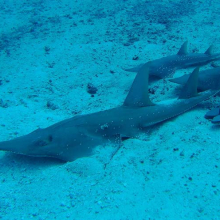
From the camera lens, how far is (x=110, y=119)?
150 inches

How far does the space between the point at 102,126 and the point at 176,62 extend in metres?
3.09

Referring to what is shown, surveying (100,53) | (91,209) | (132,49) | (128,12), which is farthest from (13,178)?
(128,12)

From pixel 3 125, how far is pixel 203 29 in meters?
6.71

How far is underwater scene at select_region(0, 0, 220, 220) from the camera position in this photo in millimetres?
2611

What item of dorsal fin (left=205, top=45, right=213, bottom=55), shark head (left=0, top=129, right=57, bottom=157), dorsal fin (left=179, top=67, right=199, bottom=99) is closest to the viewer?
shark head (left=0, top=129, right=57, bottom=157)

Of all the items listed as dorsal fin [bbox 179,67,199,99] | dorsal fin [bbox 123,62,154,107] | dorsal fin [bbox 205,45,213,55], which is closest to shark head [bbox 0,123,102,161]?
dorsal fin [bbox 123,62,154,107]

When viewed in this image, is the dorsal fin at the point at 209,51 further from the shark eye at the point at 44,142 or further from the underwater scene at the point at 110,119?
the shark eye at the point at 44,142

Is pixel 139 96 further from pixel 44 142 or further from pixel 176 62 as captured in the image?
pixel 176 62

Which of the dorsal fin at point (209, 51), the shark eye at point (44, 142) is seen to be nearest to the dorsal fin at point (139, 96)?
the shark eye at point (44, 142)

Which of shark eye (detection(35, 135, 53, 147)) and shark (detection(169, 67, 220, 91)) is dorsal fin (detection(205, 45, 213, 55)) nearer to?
shark (detection(169, 67, 220, 91))

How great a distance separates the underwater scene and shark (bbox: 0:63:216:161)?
0.02 meters

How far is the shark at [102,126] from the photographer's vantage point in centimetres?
321

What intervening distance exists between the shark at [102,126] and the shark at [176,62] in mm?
1067

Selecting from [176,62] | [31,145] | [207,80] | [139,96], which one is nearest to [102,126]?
[139,96]
